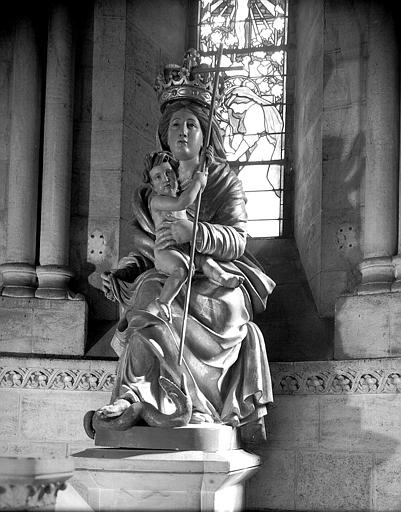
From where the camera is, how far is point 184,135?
213 inches

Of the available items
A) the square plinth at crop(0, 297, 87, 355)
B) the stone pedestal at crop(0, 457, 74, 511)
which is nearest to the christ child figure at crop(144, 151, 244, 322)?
the square plinth at crop(0, 297, 87, 355)

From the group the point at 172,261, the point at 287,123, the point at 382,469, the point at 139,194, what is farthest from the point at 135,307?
the point at 287,123

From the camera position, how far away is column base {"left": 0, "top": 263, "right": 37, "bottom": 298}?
245 inches

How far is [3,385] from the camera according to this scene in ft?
19.5

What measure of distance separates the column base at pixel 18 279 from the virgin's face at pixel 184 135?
1.35 meters

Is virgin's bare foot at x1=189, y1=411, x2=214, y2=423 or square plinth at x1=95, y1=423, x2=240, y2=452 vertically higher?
virgin's bare foot at x1=189, y1=411, x2=214, y2=423

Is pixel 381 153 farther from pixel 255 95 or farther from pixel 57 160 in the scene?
pixel 57 160

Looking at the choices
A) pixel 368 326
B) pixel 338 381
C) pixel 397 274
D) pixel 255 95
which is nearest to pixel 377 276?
pixel 397 274

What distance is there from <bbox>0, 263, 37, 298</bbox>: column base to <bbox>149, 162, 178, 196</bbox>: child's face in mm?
1417

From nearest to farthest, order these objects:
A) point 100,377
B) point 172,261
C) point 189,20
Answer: point 172,261
point 100,377
point 189,20

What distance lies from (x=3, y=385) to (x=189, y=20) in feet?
9.39

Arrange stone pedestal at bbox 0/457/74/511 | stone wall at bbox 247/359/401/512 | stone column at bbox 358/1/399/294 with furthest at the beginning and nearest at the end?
stone column at bbox 358/1/399/294 → stone wall at bbox 247/359/401/512 → stone pedestal at bbox 0/457/74/511

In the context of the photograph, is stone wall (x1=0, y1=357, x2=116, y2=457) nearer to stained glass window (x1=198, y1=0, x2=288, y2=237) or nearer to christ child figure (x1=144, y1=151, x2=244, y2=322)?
christ child figure (x1=144, y1=151, x2=244, y2=322)

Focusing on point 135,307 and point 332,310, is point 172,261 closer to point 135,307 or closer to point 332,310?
point 135,307
